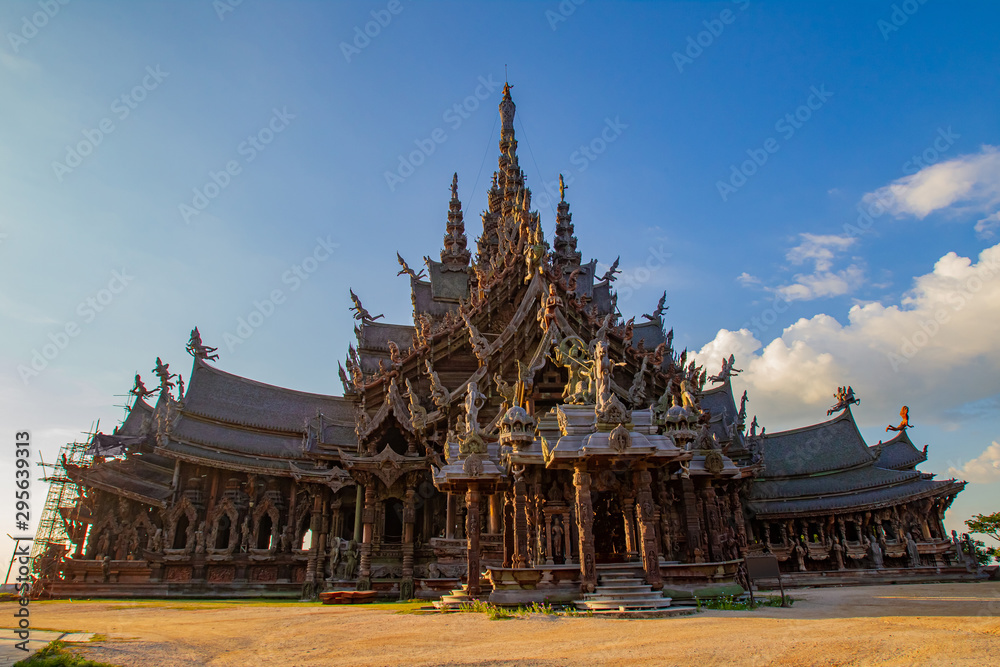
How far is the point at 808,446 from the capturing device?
1062 inches

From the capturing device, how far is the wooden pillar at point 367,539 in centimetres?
1730

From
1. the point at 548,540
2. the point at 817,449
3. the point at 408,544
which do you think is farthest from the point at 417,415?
the point at 817,449

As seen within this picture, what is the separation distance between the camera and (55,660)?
16.6ft

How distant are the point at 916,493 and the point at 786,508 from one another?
14.4 feet

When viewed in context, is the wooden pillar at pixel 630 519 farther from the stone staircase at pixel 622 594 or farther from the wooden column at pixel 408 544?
the wooden column at pixel 408 544

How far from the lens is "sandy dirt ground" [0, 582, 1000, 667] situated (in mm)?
5004

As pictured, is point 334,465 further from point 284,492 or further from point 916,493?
point 916,493

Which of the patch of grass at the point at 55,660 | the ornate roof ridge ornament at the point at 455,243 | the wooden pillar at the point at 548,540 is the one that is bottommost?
the patch of grass at the point at 55,660

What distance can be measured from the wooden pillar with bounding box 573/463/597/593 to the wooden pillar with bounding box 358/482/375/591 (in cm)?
978

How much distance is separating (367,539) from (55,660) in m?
13.3

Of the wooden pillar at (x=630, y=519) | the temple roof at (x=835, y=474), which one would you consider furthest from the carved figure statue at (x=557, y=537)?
the temple roof at (x=835, y=474)

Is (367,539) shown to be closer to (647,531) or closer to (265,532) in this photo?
(265,532)

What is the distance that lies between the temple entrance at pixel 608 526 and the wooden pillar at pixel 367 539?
25.0ft

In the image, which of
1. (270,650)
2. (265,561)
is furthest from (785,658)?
(265,561)
